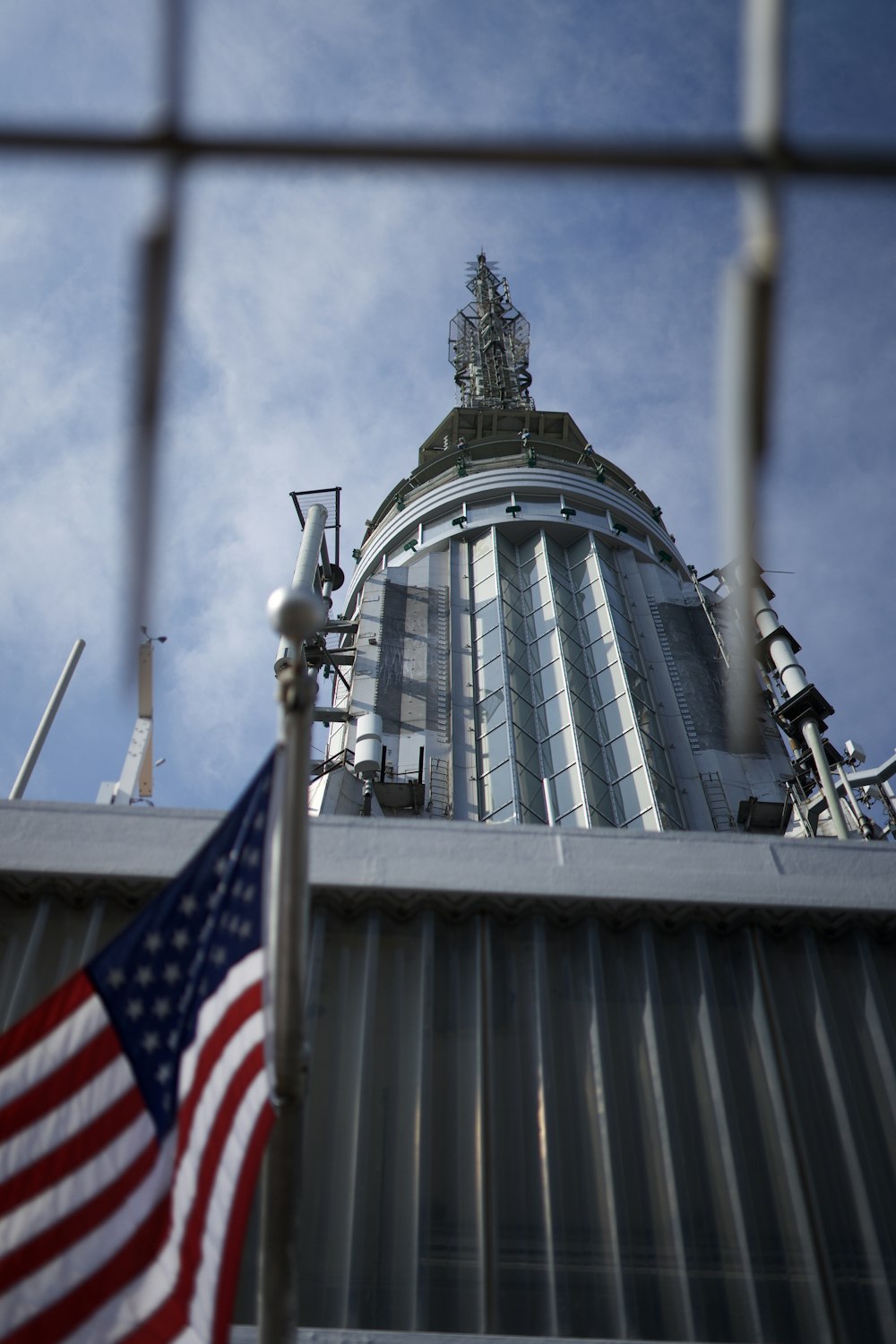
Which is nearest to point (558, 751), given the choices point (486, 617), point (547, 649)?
point (547, 649)

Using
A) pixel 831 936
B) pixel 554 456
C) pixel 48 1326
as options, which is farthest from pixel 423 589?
pixel 48 1326

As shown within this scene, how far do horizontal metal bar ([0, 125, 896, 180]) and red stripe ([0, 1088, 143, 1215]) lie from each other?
13.5ft

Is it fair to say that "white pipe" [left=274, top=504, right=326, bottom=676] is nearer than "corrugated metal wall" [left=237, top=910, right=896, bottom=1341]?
No

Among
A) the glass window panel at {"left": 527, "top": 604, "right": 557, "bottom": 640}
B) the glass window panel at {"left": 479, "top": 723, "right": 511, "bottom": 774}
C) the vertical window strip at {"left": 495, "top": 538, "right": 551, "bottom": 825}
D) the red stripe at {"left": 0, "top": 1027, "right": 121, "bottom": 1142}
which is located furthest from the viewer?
the glass window panel at {"left": 527, "top": 604, "right": 557, "bottom": 640}

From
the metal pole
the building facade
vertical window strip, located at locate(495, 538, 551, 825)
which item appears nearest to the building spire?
the building facade

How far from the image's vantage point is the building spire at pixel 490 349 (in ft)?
143

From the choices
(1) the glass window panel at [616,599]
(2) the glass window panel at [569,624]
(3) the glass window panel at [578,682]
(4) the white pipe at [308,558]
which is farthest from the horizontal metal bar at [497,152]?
(1) the glass window panel at [616,599]

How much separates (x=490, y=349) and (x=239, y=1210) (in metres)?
44.0

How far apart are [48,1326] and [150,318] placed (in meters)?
4.37

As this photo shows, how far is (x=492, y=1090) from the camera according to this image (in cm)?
755

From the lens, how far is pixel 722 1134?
7453 mm

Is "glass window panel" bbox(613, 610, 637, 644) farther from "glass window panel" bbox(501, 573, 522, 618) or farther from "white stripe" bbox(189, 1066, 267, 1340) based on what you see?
"white stripe" bbox(189, 1066, 267, 1340)

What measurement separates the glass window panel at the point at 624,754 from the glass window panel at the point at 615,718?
8.8 inches

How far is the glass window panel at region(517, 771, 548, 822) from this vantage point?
2227cm
